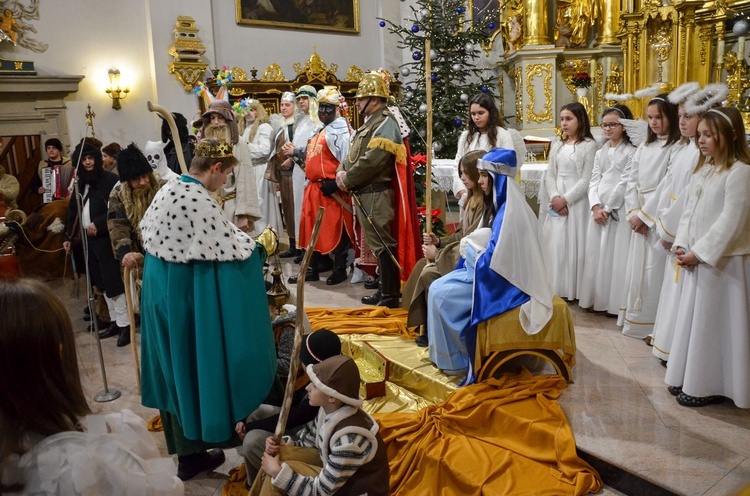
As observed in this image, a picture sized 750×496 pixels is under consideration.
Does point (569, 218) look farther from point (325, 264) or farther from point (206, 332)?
point (206, 332)

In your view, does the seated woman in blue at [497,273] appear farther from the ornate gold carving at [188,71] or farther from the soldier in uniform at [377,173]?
the ornate gold carving at [188,71]

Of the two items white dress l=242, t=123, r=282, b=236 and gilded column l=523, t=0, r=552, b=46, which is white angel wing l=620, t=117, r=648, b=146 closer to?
white dress l=242, t=123, r=282, b=236

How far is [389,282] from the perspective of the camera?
221 inches

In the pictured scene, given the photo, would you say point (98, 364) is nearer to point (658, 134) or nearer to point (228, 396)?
point (228, 396)

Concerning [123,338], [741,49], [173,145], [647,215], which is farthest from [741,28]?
[123,338]

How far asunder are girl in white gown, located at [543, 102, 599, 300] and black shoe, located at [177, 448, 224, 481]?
10.3 feet

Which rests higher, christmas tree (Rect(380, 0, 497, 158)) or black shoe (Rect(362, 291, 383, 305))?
christmas tree (Rect(380, 0, 497, 158))

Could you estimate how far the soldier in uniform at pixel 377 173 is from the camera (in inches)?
207

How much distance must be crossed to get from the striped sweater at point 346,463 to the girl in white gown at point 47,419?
98cm

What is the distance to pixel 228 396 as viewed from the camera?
117 inches

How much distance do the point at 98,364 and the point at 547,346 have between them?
349 centimetres

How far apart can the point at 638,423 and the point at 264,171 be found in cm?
561

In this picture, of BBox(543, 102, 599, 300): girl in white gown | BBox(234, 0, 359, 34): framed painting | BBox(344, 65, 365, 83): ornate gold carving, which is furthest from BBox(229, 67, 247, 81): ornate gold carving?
BBox(543, 102, 599, 300): girl in white gown

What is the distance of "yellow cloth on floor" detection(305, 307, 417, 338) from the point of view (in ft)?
15.8
